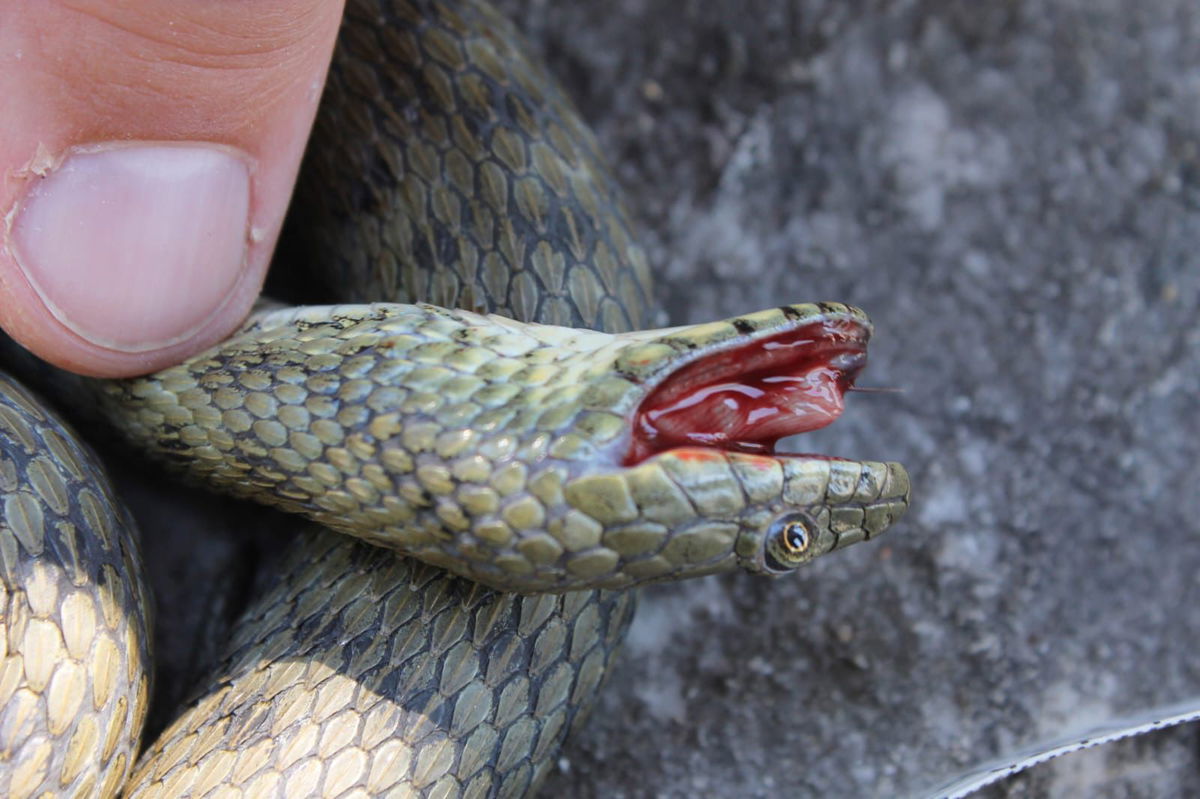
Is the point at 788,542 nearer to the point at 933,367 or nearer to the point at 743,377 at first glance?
the point at 743,377

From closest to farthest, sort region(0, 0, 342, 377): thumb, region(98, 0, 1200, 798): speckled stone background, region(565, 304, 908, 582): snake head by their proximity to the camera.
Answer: region(565, 304, 908, 582): snake head → region(0, 0, 342, 377): thumb → region(98, 0, 1200, 798): speckled stone background

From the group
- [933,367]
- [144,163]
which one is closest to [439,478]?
[144,163]

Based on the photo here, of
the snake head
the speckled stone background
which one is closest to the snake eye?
the snake head

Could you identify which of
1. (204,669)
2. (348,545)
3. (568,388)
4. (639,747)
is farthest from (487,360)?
(639,747)

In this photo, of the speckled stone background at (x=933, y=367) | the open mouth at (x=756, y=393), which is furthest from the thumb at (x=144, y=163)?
the open mouth at (x=756, y=393)

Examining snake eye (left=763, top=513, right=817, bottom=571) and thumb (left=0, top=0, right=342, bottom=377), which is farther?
thumb (left=0, top=0, right=342, bottom=377)

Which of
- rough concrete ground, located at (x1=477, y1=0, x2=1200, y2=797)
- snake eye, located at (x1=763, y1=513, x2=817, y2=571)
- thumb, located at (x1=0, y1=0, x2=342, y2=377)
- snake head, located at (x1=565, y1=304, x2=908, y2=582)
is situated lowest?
rough concrete ground, located at (x1=477, y1=0, x2=1200, y2=797)

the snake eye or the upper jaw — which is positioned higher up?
the upper jaw

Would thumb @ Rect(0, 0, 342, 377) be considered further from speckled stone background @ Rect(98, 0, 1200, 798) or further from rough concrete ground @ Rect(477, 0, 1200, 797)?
rough concrete ground @ Rect(477, 0, 1200, 797)
